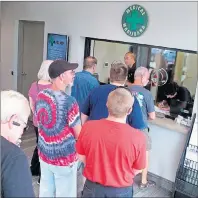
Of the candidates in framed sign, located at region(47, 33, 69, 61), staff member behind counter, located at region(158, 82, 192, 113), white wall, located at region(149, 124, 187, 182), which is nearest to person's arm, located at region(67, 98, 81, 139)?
white wall, located at region(149, 124, 187, 182)

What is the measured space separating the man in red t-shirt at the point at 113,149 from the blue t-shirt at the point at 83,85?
4.28ft

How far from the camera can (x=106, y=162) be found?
69.8 inches

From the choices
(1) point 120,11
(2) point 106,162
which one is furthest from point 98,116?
(1) point 120,11

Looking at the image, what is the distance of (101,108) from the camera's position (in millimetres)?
2396

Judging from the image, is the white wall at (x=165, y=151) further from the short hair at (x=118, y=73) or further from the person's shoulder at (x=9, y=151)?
the person's shoulder at (x=9, y=151)

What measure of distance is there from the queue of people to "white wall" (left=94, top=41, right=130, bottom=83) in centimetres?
108

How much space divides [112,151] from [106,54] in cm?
245

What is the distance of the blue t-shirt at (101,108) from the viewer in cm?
222

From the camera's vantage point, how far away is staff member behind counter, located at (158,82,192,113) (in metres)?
3.23

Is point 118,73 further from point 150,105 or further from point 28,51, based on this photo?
point 28,51

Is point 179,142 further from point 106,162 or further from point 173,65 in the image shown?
point 106,162

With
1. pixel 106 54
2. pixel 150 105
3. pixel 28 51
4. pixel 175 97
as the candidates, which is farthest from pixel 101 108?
pixel 28 51

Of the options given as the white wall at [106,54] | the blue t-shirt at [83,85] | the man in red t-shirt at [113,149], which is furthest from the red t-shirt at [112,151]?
the white wall at [106,54]

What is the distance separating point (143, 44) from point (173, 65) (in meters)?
0.43
